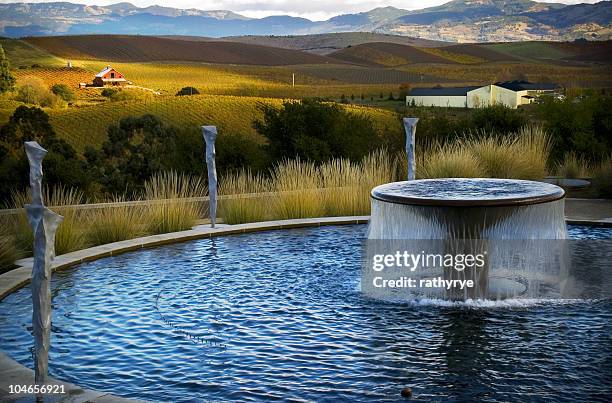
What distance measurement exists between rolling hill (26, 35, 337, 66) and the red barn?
17.4 m

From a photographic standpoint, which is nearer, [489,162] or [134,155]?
[489,162]

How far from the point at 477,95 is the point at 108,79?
32.0 meters

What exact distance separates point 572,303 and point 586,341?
1.11m

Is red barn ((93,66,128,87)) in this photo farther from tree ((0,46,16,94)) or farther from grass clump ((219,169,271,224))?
grass clump ((219,169,271,224))

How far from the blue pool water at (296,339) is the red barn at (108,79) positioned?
66078mm

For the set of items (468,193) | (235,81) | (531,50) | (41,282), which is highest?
(531,50)

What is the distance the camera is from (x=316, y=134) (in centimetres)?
1777

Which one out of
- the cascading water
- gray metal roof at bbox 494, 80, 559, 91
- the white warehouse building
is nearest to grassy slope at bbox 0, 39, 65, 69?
the white warehouse building

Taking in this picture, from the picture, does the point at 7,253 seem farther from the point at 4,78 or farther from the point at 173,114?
the point at 4,78

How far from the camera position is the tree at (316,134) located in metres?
17.1

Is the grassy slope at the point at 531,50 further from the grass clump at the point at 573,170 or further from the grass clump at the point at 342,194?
the grass clump at the point at 342,194

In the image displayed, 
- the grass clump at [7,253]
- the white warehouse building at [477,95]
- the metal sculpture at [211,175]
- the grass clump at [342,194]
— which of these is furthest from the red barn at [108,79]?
the grass clump at [7,253]

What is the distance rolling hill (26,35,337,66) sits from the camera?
93.3 meters

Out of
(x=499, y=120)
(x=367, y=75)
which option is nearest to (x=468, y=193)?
(x=499, y=120)
